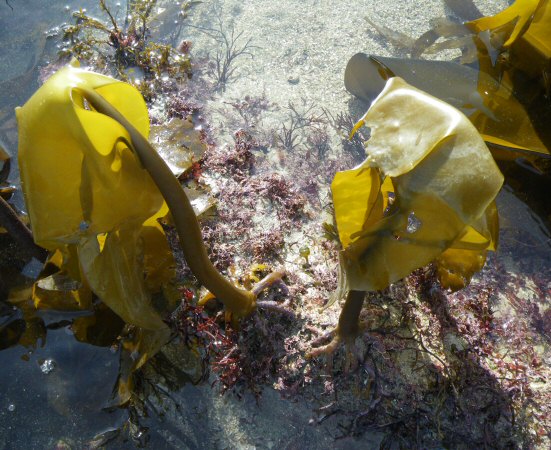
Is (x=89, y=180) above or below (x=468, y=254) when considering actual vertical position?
above

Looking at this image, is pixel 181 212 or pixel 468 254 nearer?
pixel 181 212

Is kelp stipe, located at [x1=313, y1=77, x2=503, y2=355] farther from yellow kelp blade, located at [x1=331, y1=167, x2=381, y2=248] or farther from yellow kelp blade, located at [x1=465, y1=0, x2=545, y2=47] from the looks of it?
yellow kelp blade, located at [x1=465, y1=0, x2=545, y2=47]

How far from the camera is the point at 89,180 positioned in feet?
4.48

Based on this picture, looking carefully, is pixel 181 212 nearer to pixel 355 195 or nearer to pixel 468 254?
pixel 355 195

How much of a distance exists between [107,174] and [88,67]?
2.36 m

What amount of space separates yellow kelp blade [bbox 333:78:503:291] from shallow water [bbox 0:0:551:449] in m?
1.07

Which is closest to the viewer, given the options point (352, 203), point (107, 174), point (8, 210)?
point (107, 174)

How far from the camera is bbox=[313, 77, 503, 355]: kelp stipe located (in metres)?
1.19

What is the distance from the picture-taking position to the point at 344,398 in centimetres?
201

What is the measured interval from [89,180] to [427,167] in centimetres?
97

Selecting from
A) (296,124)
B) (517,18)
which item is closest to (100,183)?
(296,124)

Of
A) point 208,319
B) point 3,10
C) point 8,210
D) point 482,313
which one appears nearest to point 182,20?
point 3,10

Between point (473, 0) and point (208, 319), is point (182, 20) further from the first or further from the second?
point (208, 319)

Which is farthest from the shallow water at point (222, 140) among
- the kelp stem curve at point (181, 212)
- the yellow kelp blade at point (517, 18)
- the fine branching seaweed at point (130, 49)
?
the yellow kelp blade at point (517, 18)
